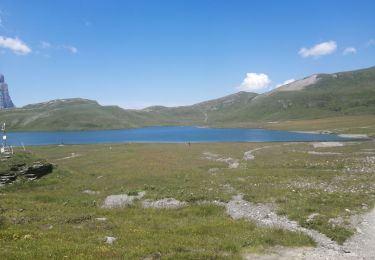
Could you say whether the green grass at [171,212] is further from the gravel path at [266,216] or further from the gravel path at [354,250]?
the gravel path at [354,250]

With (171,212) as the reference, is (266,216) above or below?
below

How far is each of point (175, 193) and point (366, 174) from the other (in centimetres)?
2527

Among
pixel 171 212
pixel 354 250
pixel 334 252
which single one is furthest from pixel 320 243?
pixel 171 212

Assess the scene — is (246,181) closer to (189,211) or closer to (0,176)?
(189,211)

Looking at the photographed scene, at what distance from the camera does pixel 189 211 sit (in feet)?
103

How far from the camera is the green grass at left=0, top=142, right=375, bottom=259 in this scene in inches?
771

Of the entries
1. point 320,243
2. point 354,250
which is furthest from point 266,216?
point 354,250

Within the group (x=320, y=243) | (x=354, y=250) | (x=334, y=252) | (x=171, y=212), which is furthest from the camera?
(x=171, y=212)

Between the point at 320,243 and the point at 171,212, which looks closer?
the point at 320,243

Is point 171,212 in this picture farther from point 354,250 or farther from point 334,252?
point 354,250

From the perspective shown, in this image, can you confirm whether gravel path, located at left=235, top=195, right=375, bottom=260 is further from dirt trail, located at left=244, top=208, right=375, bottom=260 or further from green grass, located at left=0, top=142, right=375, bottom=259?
green grass, located at left=0, top=142, right=375, bottom=259

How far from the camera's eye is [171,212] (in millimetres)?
31500

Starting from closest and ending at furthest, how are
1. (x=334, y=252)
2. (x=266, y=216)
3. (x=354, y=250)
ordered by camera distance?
(x=334, y=252) → (x=354, y=250) → (x=266, y=216)

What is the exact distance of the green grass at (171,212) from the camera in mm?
19578
